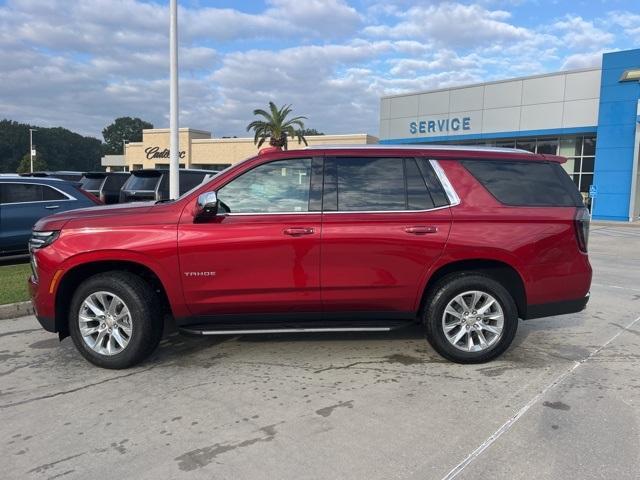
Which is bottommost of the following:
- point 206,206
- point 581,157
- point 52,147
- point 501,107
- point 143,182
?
point 206,206

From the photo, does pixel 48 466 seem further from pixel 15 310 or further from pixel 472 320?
pixel 15 310

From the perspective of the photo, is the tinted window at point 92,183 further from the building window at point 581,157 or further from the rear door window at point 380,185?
the building window at point 581,157

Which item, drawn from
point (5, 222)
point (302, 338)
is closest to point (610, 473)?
point (302, 338)

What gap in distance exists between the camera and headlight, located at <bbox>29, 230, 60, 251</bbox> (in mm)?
4555

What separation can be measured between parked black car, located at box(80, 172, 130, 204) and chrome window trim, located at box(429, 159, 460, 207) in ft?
36.8

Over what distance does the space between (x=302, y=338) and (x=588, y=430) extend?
2.78 metres

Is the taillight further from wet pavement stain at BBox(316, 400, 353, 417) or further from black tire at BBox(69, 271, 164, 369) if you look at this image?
black tire at BBox(69, 271, 164, 369)

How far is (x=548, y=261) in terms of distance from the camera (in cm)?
477

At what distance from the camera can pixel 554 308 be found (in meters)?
4.86

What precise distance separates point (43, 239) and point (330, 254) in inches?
98.1

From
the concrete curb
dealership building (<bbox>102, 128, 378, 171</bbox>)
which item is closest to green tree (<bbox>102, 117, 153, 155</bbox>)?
dealership building (<bbox>102, 128, 378, 171</bbox>)

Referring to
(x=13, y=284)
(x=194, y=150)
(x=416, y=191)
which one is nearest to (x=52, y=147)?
(x=194, y=150)

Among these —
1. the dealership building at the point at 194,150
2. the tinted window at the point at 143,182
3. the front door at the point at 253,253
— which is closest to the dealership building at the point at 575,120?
the dealership building at the point at 194,150

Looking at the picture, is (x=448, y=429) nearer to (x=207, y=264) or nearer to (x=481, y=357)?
(x=481, y=357)
